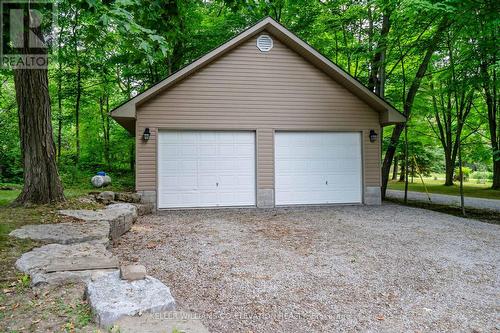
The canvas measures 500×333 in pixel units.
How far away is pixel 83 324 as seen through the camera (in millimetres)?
1968

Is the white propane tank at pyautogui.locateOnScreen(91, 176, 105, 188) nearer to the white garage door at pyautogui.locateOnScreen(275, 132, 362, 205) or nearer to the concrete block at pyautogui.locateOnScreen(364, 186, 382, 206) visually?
the white garage door at pyautogui.locateOnScreen(275, 132, 362, 205)

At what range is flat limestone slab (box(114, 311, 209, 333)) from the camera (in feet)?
6.16

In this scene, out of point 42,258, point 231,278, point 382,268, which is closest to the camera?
point 42,258

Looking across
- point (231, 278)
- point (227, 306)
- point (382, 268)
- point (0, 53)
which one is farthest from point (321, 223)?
point (0, 53)

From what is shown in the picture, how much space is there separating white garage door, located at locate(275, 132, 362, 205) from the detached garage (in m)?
0.03

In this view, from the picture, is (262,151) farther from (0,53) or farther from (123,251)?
(0,53)

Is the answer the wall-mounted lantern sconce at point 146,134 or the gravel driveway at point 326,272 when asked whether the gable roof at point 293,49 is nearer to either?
the wall-mounted lantern sconce at point 146,134

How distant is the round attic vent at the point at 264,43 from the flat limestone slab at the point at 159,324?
26.7ft

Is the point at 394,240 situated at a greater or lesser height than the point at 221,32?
lesser

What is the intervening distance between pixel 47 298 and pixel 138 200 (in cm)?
587

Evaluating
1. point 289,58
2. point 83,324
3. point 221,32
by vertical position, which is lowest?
point 83,324

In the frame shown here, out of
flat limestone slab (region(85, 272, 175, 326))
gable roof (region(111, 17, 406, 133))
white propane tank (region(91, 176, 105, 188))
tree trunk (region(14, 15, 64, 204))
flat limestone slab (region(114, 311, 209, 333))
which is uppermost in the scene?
gable roof (region(111, 17, 406, 133))

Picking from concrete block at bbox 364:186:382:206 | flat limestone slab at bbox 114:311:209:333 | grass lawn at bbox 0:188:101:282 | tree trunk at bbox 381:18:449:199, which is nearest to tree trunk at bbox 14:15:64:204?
grass lawn at bbox 0:188:101:282

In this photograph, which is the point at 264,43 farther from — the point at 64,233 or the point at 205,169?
the point at 64,233
